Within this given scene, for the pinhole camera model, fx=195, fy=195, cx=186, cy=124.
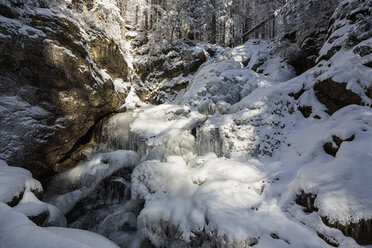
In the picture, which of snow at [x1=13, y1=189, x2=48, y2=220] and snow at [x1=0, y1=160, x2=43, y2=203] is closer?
snow at [x1=0, y1=160, x2=43, y2=203]

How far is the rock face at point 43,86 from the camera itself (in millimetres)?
6625

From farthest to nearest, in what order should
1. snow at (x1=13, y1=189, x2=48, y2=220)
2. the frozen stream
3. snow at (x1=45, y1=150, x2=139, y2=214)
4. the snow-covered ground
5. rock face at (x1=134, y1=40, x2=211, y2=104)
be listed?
rock face at (x1=134, y1=40, x2=211, y2=104) → snow at (x1=45, y1=150, x2=139, y2=214) → snow at (x1=13, y1=189, x2=48, y2=220) → the frozen stream → the snow-covered ground

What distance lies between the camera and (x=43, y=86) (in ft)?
24.3

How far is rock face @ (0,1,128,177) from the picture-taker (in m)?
6.62

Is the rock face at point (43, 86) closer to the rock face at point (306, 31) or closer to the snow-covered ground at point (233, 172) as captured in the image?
the snow-covered ground at point (233, 172)

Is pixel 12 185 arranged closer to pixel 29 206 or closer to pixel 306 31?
pixel 29 206

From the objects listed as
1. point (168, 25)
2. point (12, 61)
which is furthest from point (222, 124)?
point (168, 25)

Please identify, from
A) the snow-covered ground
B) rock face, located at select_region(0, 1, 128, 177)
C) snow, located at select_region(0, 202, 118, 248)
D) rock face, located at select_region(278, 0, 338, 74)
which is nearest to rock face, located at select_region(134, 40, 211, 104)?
the snow-covered ground

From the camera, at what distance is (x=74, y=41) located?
8.44 meters

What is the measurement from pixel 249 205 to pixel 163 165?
→ 9.90ft

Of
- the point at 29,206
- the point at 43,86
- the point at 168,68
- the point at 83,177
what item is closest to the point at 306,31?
the point at 168,68

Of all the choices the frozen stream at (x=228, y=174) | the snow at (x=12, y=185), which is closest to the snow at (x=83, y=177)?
the frozen stream at (x=228, y=174)

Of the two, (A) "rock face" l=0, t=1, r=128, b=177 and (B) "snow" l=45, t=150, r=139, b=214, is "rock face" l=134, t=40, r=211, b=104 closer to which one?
(A) "rock face" l=0, t=1, r=128, b=177

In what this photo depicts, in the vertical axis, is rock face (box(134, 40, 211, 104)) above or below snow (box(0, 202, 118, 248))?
above
